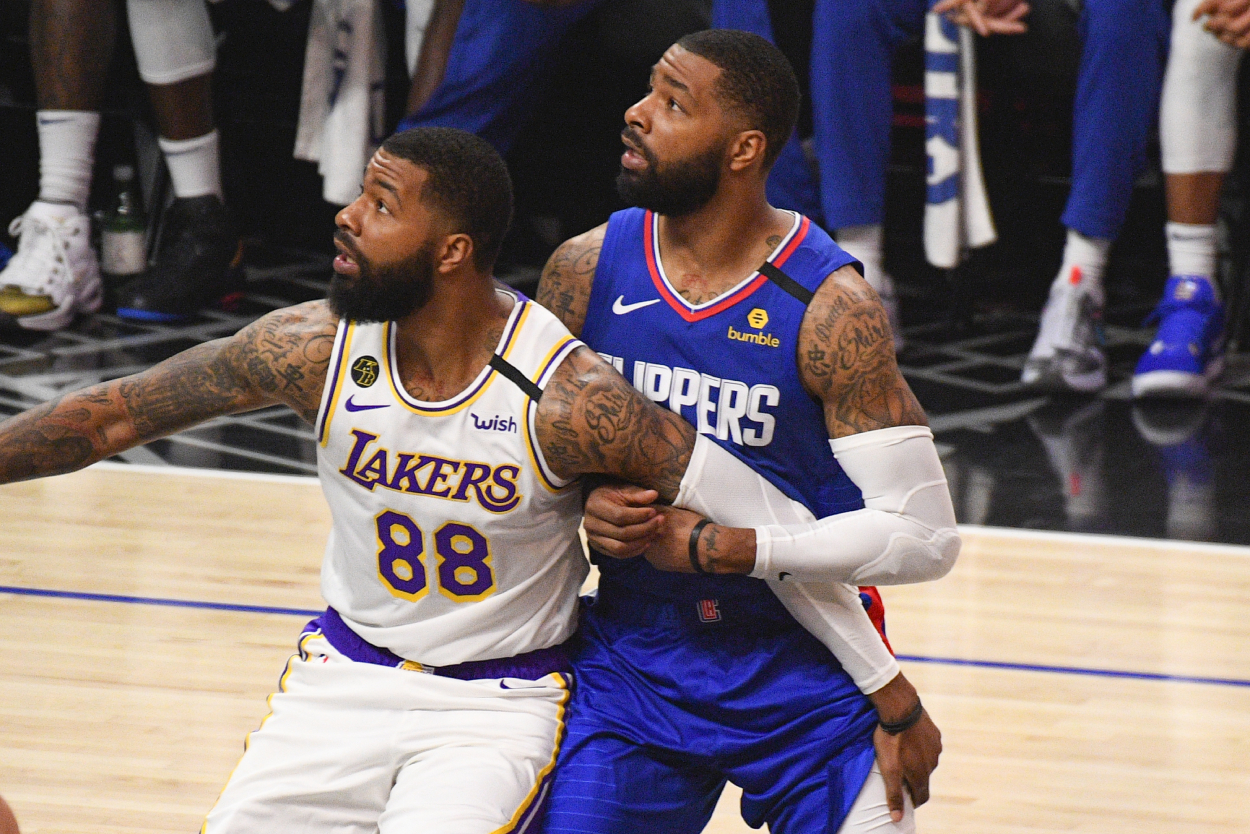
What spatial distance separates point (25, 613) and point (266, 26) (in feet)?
11.4

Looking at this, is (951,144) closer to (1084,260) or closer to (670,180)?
(1084,260)

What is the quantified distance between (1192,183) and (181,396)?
3.77 meters

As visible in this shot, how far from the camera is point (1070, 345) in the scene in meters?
5.14

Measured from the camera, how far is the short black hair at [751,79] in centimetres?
228

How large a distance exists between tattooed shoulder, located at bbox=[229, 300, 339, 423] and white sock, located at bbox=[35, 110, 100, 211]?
3.47 metres

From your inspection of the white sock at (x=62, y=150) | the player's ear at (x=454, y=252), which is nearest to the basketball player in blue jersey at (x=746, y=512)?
the player's ear at (x=454, y=252)

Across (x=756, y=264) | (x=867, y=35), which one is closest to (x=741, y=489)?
(x=756, y=264)

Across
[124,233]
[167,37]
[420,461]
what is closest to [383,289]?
[420,461]

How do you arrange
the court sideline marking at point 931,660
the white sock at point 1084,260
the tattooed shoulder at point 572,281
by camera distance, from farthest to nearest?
the white sock at point 1084,260, the court sideline marking at point 931,660, the tattooed shoulder at point 572,281

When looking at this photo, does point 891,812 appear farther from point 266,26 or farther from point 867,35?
point 266,26

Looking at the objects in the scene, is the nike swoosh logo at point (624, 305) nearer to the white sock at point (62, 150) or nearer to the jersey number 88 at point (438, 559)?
the jersey number 88 at point (438, 559)

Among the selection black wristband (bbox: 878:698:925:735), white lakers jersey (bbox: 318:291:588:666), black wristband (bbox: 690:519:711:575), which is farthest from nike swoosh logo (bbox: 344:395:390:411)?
black wristband (bbox: 878:698:925:735)

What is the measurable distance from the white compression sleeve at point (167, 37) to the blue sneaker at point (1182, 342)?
10.6ft

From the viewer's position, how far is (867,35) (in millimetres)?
5129
